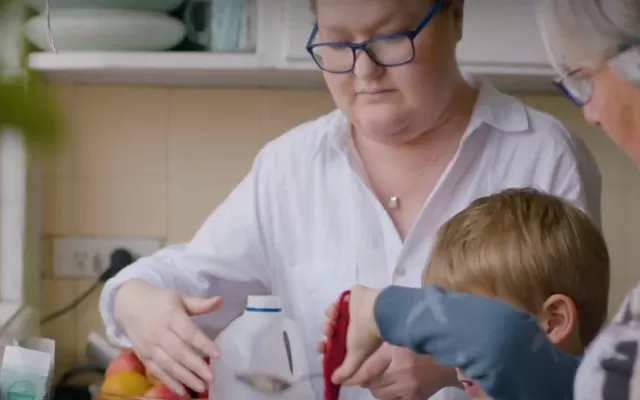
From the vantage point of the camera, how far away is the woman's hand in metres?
0.76

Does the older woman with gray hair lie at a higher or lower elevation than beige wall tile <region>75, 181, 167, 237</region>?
higher

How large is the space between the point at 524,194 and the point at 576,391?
0.23 meters

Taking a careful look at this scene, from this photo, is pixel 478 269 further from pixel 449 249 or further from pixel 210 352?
pixel 210 352

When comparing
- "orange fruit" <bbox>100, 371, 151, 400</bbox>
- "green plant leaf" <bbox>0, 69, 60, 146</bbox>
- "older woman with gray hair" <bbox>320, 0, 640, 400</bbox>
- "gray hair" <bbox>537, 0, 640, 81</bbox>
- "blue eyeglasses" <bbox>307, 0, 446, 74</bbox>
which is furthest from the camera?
Result: "orange fruit" <bbox>100, 371, 151, 400</bbox>

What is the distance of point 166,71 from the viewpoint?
34.5 inches

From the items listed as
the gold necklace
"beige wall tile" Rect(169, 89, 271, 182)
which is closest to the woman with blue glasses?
the gold necklace

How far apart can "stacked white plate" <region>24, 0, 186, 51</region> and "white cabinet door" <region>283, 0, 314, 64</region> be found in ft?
0.39

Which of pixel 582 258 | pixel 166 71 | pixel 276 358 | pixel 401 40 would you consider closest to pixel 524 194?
pixel 582 258

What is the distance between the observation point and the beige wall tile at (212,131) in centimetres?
97

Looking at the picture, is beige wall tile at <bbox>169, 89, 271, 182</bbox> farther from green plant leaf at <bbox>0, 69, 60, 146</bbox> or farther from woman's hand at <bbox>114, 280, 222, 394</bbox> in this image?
green plant leaf at <bbox>0, 69, 60, 146</bbox>

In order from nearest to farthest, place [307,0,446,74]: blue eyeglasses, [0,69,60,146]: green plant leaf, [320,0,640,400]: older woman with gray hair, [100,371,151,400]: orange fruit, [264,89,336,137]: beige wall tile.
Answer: [0,69,60,146]: green plant leaf → [320,0,640,400]: older woman with gray hair → [307,0,446,74]: blue eyeglasses → [100,371,151,400]: orange fruit → [264,89,336,137]: beige wall tile

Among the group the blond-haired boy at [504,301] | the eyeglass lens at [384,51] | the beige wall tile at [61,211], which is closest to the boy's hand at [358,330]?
the blond-haired boy at [504,301]

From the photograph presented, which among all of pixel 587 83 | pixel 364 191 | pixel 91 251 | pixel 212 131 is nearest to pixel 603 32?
pixel 587 83

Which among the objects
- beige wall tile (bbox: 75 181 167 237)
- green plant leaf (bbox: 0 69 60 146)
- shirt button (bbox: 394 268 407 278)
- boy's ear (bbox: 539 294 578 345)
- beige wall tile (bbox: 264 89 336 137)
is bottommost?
beige wall tile (bbox: 75 181 167 237)
